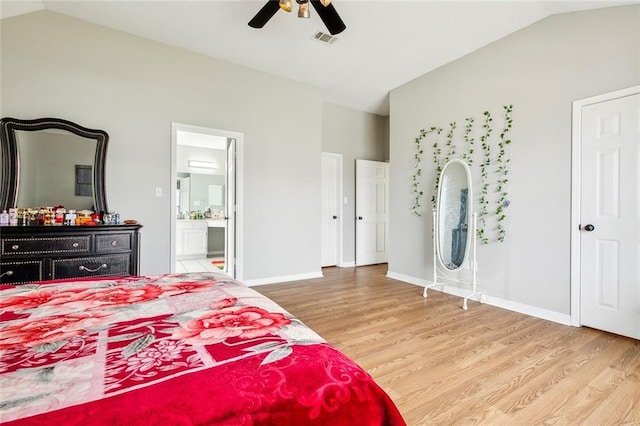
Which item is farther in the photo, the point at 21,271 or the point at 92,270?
the point at 92,270

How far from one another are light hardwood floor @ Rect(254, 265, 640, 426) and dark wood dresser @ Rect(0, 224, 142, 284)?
1.66m

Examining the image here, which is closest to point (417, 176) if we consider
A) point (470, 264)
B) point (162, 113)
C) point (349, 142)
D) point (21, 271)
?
point (470, 264)

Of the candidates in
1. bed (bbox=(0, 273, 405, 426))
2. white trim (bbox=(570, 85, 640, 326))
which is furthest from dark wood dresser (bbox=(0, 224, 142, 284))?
white trim (bbox=(570, 85, 640, 326))

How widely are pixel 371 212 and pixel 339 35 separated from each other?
10.8 feet

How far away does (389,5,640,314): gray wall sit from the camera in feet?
8.62

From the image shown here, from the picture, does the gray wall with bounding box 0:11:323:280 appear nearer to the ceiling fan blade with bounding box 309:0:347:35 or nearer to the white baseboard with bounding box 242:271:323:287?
the white baseboard with bounding box 242:271:323:287

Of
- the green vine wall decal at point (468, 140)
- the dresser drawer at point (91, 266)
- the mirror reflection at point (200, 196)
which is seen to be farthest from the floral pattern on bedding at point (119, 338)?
the mirror reflection at point (200, 196)

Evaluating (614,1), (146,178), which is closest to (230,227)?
(146,178)

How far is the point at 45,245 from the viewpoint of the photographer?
254 cm

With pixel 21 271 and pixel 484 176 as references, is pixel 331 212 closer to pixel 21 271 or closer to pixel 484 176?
pixel 484 176

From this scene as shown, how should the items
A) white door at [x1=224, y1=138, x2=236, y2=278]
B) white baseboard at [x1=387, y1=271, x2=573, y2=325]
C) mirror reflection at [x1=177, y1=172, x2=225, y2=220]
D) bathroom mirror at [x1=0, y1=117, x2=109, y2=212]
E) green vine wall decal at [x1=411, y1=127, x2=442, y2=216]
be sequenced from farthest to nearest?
mirror reflection at [x1=177, y1=172, x2=225, y2=220] → green vine wall decal at [x1=411, y1=127, x2=442, y2=216] → white door at [x1=224, y1=138, x2=236, y2=278] → white baseboard at [x1=387, y1=271, x2=573, y2=325] → bathroom mirror at [x1=0, y1=117, x2=109, y2=212]

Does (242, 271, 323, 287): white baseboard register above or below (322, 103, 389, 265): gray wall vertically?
below

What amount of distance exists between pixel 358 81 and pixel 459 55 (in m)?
1.37

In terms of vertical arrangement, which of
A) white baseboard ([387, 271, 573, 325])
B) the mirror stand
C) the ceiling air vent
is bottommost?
white baseboard ([387, 271, 573, 325])
